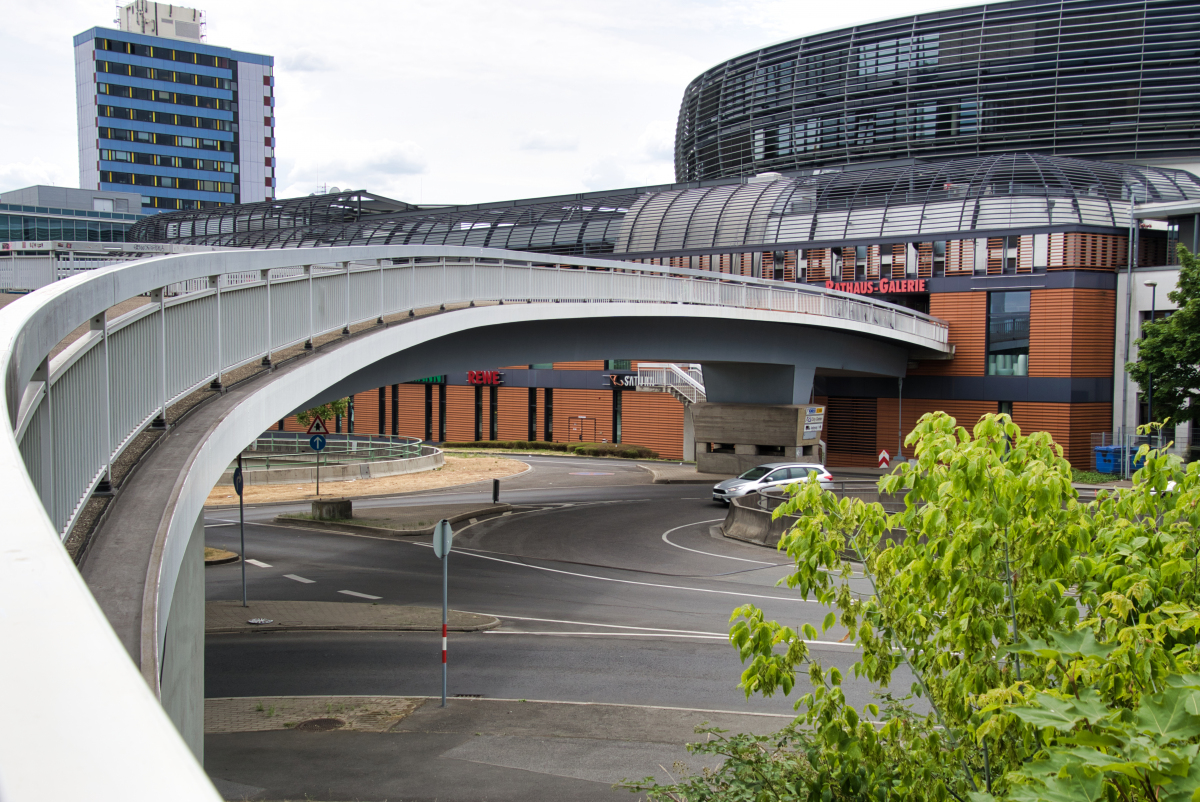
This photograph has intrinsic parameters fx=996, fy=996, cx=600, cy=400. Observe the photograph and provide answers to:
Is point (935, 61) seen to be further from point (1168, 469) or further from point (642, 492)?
point (1168, 469)

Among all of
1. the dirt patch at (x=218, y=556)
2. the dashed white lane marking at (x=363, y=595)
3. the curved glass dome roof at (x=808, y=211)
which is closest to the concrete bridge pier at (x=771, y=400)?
the curved glass dome roof at (x=808, y=211)

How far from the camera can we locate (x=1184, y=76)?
57.7 m

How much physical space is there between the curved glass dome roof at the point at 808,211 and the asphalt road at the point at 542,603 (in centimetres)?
→ 2167

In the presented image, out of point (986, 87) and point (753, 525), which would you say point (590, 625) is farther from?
point (986, 87)

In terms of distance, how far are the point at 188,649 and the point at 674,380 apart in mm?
43267

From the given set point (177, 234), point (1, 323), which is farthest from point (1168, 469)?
point (177, 234)

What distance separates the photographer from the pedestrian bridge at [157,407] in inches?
46.6

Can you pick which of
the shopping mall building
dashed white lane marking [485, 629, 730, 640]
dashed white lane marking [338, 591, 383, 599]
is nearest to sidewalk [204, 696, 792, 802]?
dashed white lane marking [485, 629, 730, 640]

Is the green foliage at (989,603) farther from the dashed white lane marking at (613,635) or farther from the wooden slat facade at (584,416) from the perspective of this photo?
the wooden slat facade at (584,416)

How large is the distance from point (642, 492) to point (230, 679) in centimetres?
2511

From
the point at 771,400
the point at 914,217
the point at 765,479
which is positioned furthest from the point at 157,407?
the point at 914,217

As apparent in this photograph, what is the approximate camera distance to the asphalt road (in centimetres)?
1438

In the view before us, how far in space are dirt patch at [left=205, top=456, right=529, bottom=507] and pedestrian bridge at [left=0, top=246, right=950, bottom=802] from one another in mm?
14983

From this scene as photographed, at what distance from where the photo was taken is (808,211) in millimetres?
51344
